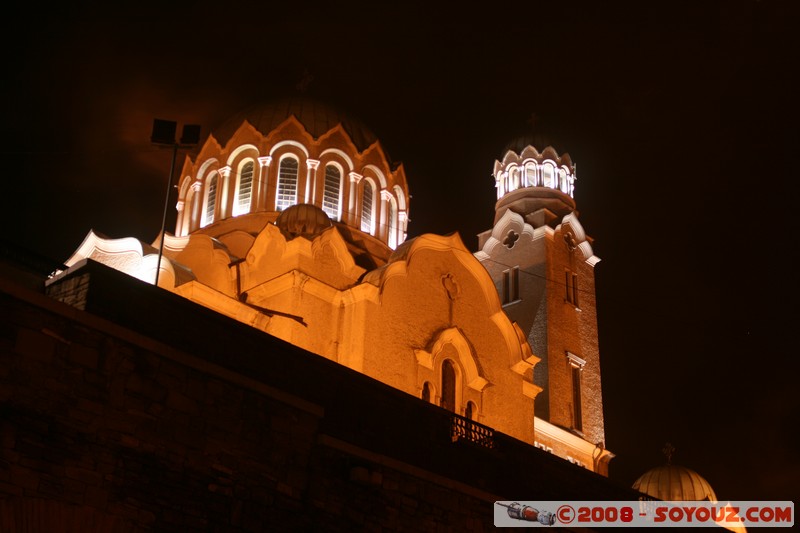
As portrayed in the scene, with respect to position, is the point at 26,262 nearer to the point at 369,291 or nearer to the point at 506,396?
the point at 369,291

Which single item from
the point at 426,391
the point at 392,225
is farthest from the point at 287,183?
the point at 426,391

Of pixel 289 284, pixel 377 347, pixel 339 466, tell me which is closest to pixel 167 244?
pixel 289 284

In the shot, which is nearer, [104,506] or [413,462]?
[104,506]

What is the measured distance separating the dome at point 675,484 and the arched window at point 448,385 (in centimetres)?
945

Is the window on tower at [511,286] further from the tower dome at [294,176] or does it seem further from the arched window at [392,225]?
the arched window at [392,225]

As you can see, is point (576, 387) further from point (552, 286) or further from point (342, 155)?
point (342, 155)

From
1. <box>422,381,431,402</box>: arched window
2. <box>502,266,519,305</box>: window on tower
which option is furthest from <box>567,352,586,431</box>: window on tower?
<box>422,381,431,402</box>: arched window

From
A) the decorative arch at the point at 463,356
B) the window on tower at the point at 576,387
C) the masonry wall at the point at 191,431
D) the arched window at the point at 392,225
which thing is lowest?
the masonry wall at the point at 191,431

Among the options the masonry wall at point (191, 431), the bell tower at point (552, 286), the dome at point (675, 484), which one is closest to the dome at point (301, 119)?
the bell tower at point (552, 286)

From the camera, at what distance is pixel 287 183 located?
91.2 feet

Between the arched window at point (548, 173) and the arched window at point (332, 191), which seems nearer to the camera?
the arched window at point (332, 191)

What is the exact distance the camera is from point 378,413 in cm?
1254

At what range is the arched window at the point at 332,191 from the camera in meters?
27.5

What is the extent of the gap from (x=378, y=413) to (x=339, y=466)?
118 cm
